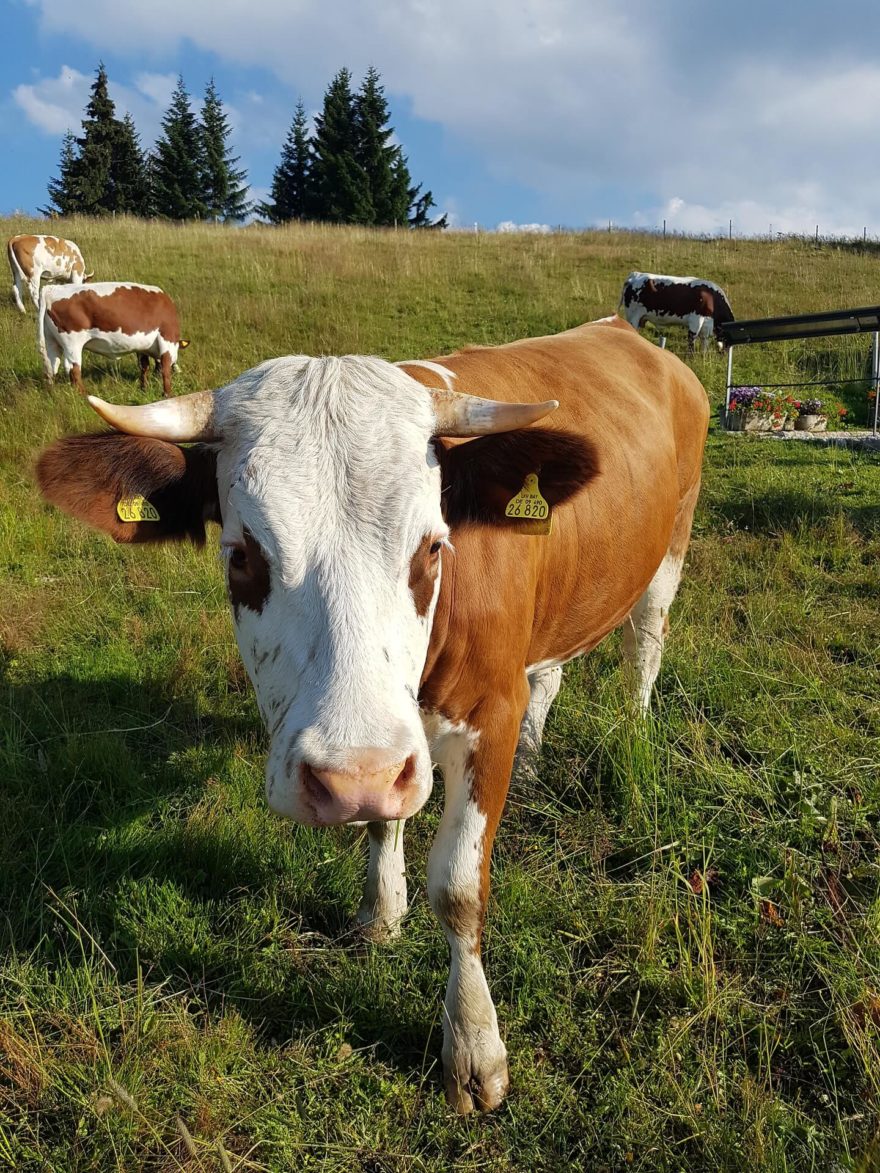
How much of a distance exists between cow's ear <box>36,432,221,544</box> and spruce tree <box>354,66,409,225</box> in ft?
151

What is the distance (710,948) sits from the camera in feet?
7.75

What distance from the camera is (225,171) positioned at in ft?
156

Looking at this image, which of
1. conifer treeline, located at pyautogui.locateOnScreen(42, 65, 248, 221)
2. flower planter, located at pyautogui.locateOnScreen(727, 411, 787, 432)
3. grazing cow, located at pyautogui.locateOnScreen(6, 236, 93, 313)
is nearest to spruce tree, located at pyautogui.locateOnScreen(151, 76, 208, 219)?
conifer treeline, located at pyautogui.locateOnScreen(42, 65, 248, 221)

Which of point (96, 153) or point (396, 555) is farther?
point (96, 153)

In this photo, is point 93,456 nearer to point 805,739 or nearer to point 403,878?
point 403,878

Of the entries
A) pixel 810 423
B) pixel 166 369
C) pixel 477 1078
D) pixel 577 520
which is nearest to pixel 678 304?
pixel 810 423

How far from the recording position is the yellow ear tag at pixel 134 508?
2.23m

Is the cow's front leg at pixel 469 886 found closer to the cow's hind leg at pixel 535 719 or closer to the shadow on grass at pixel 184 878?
the shadow on grass at pixel 184 878

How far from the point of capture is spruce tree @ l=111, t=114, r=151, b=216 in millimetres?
45406

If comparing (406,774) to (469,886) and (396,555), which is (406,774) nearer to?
(396,555)

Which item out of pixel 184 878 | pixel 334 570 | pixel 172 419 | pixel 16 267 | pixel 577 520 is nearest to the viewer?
pixel 334 570

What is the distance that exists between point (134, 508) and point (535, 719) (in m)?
2.22

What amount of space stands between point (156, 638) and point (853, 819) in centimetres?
387

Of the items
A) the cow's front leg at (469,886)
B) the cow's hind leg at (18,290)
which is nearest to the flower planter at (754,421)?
the cow's front leg at (469,886)
